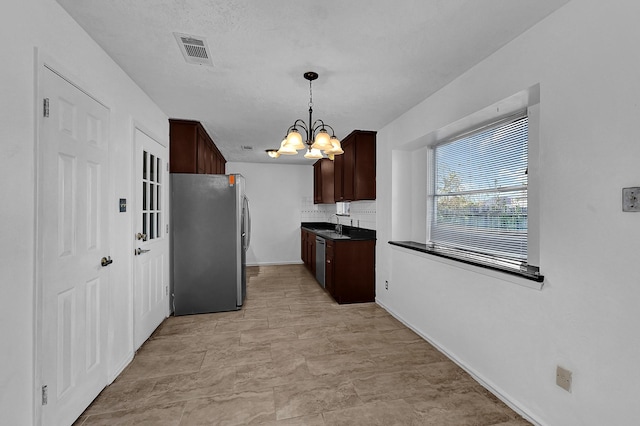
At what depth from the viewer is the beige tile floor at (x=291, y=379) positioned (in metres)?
1.86

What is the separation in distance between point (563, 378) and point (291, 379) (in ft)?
5.88

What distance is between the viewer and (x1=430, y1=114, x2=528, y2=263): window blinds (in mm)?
2232

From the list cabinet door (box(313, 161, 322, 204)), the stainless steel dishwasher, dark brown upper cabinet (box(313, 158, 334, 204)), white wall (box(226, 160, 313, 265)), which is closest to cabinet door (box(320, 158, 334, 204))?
dark brown upper cabinet (box(313, 158, 334, 204))

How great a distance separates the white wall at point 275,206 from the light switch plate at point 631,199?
6082mm

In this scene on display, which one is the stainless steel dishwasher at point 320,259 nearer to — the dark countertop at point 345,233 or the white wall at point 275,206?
the dark countertop at point 345,233

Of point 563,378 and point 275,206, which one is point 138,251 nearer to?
point 563,378

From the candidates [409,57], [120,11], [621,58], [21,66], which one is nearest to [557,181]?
[621,58]

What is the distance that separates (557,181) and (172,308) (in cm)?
410

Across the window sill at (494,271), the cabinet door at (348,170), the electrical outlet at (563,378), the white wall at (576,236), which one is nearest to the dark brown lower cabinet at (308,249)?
the cabinet door at (348,170)

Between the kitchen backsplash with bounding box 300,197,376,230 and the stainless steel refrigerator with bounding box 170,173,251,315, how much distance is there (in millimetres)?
2008

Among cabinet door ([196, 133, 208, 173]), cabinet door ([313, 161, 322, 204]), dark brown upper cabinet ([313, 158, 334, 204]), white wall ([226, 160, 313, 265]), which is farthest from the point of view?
white wall ([226, 160, 313, 265])

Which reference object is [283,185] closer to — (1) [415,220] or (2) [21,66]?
(1) [415,220]

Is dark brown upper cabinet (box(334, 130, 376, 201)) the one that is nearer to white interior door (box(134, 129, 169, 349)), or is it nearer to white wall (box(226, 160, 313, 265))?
white interior door (box(134, 129, 169, 349))

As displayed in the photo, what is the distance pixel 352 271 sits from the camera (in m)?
4.16
